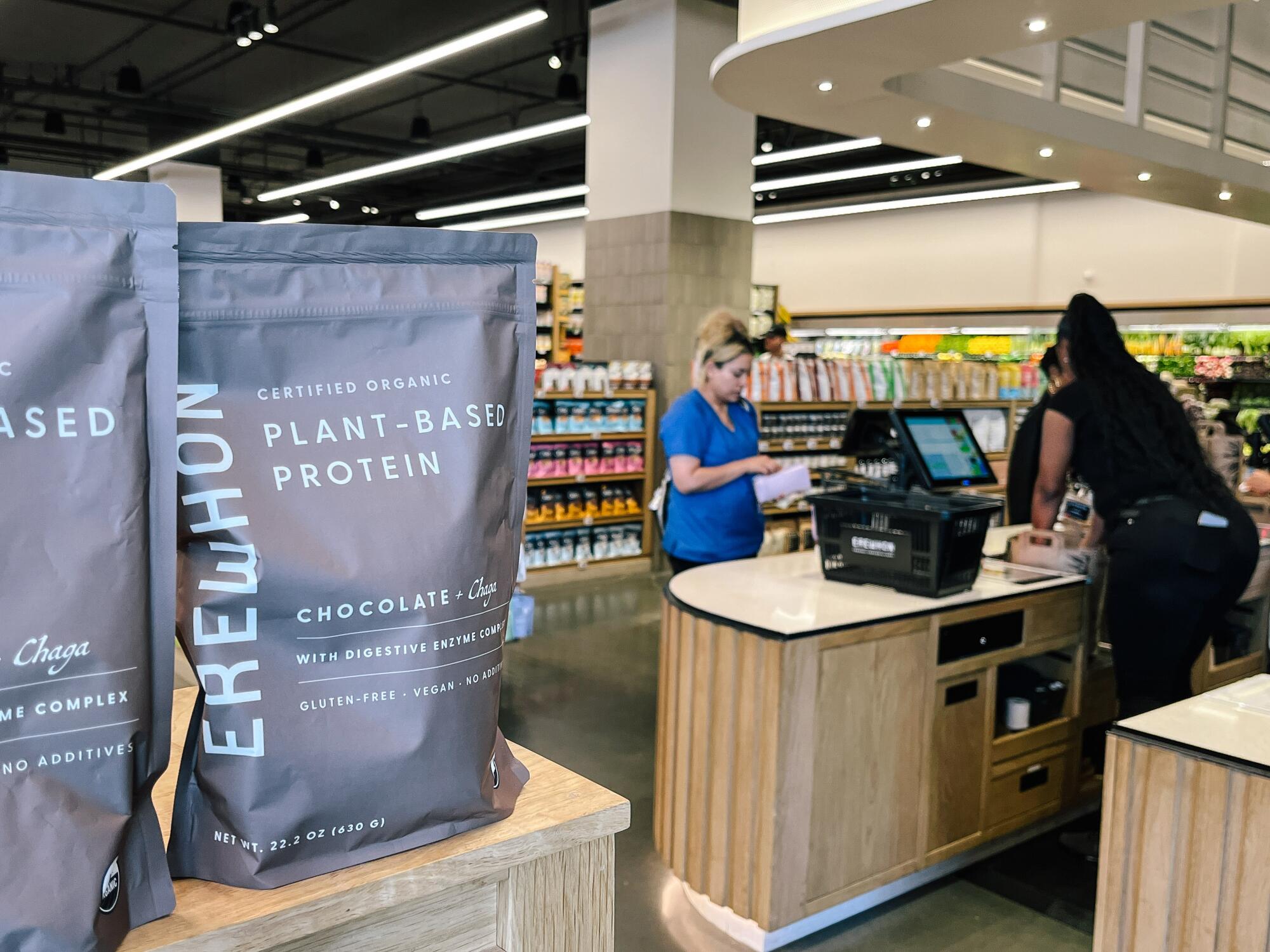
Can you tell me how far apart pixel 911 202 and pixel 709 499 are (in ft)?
38.2

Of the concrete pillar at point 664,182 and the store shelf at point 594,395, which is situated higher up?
the concrete pillar at point 664,182

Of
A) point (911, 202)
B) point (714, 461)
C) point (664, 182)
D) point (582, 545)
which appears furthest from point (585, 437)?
point (911, 202)

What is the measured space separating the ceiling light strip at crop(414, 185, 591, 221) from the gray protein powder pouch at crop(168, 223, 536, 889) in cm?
1218

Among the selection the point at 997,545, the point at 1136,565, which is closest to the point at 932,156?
the point at 997,545

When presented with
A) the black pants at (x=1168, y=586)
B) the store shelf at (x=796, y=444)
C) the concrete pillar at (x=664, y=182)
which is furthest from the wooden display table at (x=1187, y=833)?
the concrete pillar at (x=664, y=182)

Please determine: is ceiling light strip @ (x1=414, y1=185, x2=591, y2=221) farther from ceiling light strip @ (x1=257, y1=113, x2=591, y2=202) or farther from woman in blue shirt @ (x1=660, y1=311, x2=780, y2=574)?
woman in blue shirt @ (x1=660, y1=311, x2=780, y2=574)

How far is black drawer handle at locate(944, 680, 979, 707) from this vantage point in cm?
309

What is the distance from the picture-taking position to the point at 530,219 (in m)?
18.0

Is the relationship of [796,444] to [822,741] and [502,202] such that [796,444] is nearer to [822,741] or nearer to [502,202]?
[822,741]

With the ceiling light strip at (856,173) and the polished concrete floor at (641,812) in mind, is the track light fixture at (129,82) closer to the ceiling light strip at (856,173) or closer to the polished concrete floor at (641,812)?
the ceiling light strip at (856,173)

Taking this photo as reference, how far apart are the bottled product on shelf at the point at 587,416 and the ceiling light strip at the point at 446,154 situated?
2.71m

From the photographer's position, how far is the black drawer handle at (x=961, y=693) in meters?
3.09

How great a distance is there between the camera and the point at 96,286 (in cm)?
65

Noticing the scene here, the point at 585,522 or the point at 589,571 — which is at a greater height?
the point at 585,522
